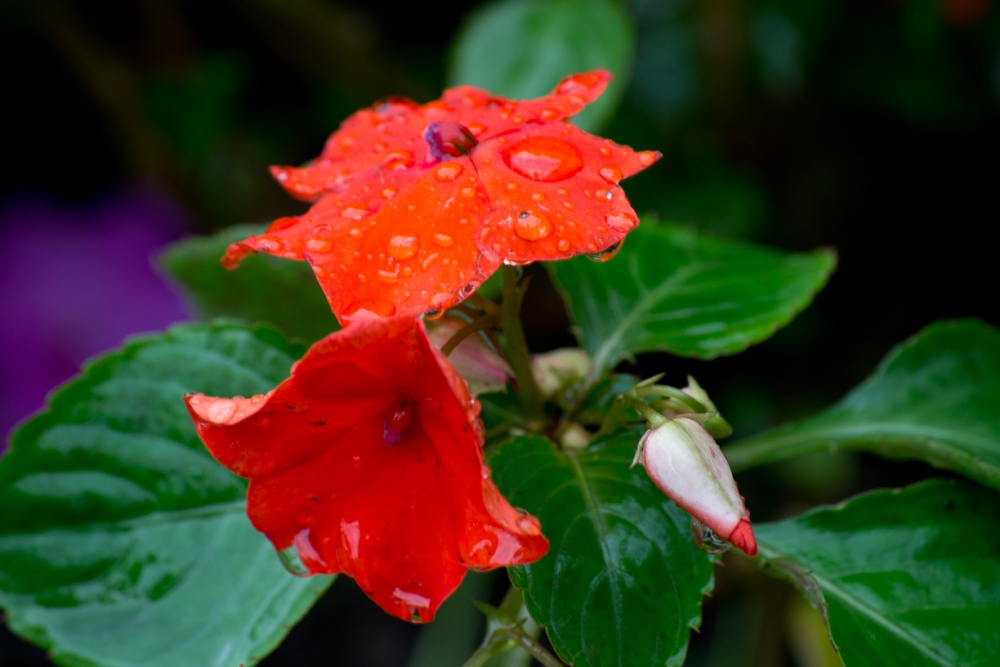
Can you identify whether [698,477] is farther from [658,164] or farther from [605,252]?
[658,164]

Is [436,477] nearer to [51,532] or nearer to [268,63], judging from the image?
[51,532]

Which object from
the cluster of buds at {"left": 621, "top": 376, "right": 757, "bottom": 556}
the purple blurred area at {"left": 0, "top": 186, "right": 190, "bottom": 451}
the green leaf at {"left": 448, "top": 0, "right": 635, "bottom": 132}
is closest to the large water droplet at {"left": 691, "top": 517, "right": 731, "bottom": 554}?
the cluster of buds at {"left": 621, "top": 376, "right": 757, "bottom": 556}

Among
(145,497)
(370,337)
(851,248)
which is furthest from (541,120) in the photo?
(851,248)

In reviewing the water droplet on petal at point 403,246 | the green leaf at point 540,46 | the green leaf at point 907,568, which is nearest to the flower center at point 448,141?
the water droplet on petal at point 403,246

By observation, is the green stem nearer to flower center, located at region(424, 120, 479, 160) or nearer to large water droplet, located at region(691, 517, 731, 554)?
flower center, located at region(424, 120, 479, 160)

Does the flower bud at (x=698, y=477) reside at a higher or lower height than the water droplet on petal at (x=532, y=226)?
lower

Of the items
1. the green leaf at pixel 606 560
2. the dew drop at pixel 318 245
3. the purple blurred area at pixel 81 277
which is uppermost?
the dew drop at pixel 318 245

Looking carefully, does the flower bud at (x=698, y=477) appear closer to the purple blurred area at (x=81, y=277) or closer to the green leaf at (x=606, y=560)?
the green leaf at (x=606, y=560)
